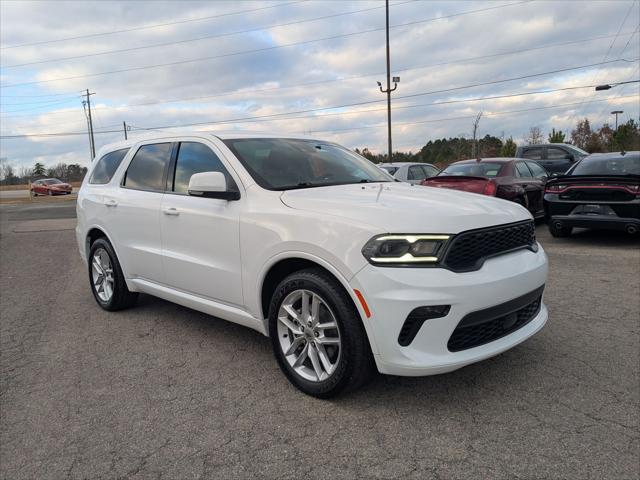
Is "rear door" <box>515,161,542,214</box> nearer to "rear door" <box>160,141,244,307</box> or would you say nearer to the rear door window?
the rear door window

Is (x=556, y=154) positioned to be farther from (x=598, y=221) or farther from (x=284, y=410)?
(x=284, y=410)

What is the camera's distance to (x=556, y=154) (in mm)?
15328

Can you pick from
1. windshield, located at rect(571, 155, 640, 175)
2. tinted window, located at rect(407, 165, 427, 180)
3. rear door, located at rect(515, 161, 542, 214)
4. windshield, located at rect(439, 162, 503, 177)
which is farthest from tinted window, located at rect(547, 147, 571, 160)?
windshield, located at rect(571, 155, 640, 175)

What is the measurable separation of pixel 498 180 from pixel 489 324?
6.80m

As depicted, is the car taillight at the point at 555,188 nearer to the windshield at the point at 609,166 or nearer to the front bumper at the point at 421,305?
the windshield at the point at 609,166

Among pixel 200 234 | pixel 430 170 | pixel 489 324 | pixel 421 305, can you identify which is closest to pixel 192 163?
pixel 200 234

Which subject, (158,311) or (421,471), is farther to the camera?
(158,311)

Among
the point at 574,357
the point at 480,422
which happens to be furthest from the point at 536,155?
the point at 480,422

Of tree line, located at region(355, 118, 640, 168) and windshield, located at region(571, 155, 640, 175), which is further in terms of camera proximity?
tree line, located at region(355, 118, 640, 168)

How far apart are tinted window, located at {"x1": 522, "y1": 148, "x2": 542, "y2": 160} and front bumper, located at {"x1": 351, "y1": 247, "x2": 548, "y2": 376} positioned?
14362mm

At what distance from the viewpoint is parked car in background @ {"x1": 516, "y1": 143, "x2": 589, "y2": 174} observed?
49.9 feet

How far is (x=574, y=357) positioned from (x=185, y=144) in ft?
11.6

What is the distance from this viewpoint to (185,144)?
14.2ft

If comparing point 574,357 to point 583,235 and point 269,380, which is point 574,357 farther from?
point 583,235
